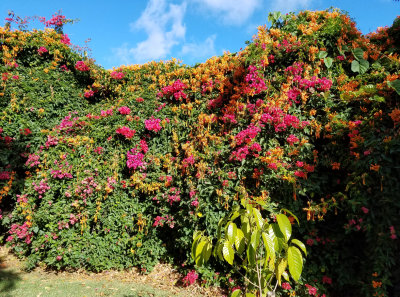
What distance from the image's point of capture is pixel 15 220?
5.80 m

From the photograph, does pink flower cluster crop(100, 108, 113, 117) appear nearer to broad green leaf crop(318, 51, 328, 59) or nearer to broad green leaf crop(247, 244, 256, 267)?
broad green leaf crop(318, 51, 328, 59)

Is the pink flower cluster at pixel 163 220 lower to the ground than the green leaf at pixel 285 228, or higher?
lower

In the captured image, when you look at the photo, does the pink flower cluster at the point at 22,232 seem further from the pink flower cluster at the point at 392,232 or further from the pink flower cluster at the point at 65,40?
the pink flower cluster at the point at 392,232

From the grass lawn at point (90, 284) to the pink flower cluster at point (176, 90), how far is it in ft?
13.7

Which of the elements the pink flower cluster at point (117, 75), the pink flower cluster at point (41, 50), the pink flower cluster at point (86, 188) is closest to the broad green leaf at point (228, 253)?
the pink flower cluster at point (86, 188)

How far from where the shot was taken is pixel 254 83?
5137mm

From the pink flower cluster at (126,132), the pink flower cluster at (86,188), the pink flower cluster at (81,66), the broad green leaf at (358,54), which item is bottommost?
the pink flower cluster at (86,188)

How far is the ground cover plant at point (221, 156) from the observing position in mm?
3777

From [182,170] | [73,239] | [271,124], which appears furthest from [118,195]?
[271,124]

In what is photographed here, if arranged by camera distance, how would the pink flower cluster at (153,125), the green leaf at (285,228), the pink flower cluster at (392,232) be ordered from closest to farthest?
the green leaf at (285,228)
the pink flower cluster at (392,232)
the pink flower cluster at (153,125)

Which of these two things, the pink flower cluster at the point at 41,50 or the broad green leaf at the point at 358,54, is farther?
the pink flower cluster at the point at 41,50

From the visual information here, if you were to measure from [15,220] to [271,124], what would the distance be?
6372 mm

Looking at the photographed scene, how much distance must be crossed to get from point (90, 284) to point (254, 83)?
17.1 ft

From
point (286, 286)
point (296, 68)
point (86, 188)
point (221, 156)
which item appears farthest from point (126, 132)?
point (286, 286)
